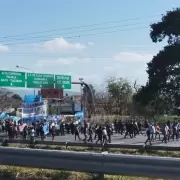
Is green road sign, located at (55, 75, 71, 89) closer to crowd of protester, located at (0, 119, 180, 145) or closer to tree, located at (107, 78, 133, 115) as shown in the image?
crowd of protester, located at (0, 119, 180, 145)

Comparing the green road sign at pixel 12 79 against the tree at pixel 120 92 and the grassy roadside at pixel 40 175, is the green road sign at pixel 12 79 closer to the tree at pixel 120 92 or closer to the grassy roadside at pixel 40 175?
the grassy roadside at pixel 40 175

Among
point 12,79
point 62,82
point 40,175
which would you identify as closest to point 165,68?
point 62,82

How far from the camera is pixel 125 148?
2281cm

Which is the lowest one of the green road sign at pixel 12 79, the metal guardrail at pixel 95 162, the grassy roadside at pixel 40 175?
the grassy roadside at pixel 40 175

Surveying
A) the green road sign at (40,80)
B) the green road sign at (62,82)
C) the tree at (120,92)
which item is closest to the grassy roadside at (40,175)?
the green road sign at (40,80)

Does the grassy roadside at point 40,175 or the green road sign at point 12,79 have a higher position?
the green road sign at point 12,79

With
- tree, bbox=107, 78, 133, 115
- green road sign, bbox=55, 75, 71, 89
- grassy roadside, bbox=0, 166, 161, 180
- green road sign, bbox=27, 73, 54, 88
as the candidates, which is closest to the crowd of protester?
green road sign, bbox=27, 73, 54, 88

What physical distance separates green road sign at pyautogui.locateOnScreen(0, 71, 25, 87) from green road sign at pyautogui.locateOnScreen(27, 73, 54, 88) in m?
0.96

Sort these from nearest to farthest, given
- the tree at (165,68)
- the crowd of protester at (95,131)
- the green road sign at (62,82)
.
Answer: the crowd of protester at (95,131) < the tree at (165,68) < the green road sign at (62,82)

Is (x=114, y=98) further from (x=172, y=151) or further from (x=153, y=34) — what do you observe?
(x=172, y=151)

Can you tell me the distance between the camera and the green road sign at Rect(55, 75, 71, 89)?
147ft

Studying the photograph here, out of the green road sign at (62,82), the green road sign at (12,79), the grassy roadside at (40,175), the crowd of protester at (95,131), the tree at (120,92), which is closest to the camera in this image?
the grassy roadside at (40,175)

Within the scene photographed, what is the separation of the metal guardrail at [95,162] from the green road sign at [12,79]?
31581mm

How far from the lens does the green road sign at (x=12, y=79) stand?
129 feet
